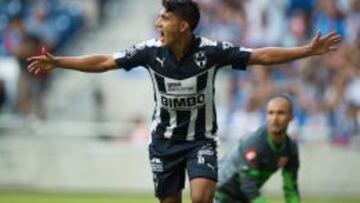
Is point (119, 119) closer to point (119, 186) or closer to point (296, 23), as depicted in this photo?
point (119, 186)

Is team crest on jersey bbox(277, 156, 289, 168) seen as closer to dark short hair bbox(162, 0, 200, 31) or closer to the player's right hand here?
dark short hair bbox(162, 0, 200, 31)

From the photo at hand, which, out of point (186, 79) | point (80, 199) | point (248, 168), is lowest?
point (80, 199)

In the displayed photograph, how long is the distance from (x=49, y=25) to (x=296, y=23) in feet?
15.8

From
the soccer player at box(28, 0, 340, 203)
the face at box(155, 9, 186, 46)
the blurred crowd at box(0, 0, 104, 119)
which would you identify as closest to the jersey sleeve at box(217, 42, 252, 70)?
the soccer player at box(28, 0, 340, 203)

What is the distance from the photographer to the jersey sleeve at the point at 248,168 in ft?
41.0

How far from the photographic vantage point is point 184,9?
11062mm

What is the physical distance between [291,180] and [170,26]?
2.46m

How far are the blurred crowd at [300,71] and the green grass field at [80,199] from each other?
1611 millimetres

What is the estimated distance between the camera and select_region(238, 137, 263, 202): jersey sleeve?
41.0ft

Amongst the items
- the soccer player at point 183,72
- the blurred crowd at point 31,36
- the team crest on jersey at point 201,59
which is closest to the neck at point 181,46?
the soccer player at point 183,72

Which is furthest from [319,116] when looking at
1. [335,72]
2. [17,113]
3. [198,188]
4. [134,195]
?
[198,188]

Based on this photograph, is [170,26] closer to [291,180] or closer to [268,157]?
[268,157]

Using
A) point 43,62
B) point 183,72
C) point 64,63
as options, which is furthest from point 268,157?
point 43,62

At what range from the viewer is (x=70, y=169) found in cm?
2112
